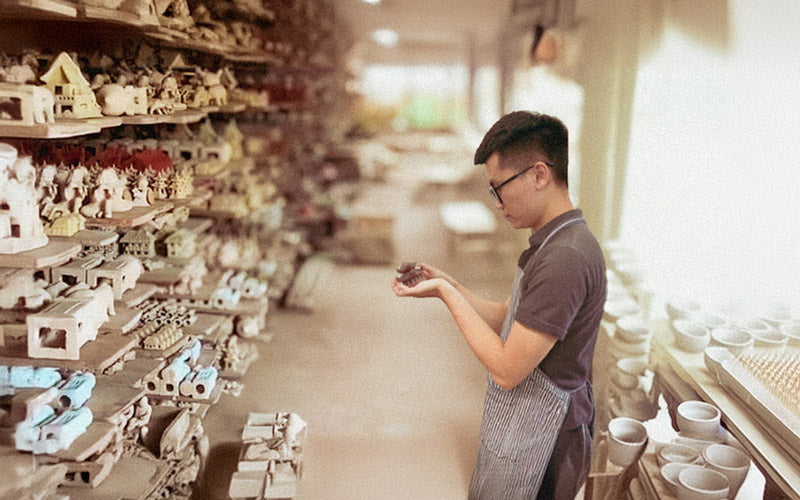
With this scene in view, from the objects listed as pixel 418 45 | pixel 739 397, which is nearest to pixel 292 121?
pixel 739 397

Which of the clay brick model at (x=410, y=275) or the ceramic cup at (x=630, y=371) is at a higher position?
the clay brick model at (x=410, y=275)

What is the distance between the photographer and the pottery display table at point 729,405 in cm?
201

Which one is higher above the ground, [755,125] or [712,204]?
[755,125]

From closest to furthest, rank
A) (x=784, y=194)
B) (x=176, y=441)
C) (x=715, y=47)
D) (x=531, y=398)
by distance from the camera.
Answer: (x=531, y=398)
(x=176, y=441)
(x=784, y=194)
(x=715, y=47)

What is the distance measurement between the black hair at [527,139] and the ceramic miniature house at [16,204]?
1461 mm

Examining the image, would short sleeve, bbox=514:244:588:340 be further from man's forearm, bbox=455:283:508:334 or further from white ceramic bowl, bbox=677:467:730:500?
white ceramic bowl, bbox=677:467:730:500

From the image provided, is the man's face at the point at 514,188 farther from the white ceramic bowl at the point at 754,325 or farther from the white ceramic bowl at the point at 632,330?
the white ceramic bowl at the point at 754,325

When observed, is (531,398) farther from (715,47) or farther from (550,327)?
(715,47)

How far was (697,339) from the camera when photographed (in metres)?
2.89

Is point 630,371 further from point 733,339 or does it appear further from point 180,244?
point 180,244

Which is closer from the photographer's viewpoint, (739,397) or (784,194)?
(739,397)

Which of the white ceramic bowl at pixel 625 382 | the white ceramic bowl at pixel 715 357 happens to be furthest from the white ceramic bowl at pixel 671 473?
the white ceramic bowl at pixel 625 382

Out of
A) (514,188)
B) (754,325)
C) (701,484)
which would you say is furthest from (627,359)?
(514,188)

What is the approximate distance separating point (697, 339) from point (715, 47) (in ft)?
5.17
